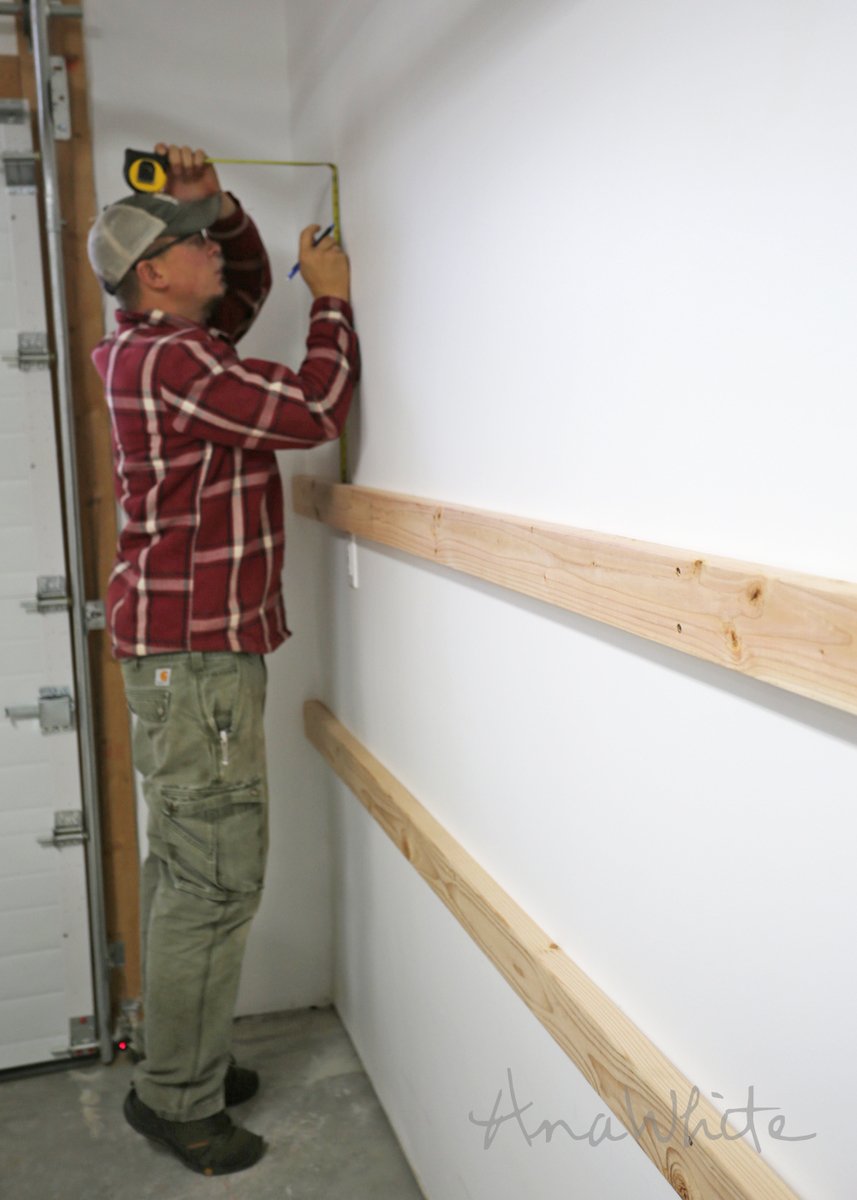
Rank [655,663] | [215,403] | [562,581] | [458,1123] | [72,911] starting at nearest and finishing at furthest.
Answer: [655,663], [562,581], [458,1123], [215,403], [72,911]

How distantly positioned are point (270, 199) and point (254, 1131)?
224 centimetres

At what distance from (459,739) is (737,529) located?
90 centimetres

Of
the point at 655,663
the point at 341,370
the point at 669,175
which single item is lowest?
the point at 655,663

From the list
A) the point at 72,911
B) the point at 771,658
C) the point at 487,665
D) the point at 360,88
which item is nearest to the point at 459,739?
the point at 487,665

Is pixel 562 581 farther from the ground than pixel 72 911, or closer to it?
farther from the ground

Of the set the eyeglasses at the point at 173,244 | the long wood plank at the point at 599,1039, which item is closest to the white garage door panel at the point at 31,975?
the long wood plank at the point at 599,1039

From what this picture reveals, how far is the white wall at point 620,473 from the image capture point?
0.93 metres

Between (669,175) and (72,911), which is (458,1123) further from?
(669,175)

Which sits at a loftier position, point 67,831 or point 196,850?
point 196,850

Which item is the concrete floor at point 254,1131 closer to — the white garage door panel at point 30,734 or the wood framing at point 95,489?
the white garage door panel at point 30,734

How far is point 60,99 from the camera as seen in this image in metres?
2.55

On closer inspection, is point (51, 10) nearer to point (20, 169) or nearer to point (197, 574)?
point (20, 169)

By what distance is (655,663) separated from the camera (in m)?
1.19

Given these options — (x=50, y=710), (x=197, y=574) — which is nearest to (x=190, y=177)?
(x=197, y=574)
